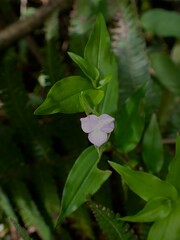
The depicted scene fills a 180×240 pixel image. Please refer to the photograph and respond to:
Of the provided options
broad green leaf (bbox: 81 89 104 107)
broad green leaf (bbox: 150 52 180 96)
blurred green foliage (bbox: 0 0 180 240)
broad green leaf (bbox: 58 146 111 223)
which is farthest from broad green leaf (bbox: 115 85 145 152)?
broad green leaf (bbox: 150 52 180 96)

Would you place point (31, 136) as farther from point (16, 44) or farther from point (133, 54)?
point (16, 44)

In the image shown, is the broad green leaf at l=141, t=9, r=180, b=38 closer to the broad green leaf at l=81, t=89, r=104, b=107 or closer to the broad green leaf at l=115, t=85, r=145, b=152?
the broad green leaf at l=115, t=85, r=145, b=152

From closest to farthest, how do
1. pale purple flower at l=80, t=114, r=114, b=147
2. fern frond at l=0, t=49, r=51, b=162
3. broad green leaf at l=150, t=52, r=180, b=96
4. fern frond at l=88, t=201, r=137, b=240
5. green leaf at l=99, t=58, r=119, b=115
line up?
pale purple flower at l=80, t=114, r=114, b=147
fern frond at l=88, t=201, r=137, b=240
green leaf at l=99, t=58, r=119, b=115
fern frond at l=0, t=49, r=51, b=162
broad green leaf at l=150, t=52, r=180, b=96

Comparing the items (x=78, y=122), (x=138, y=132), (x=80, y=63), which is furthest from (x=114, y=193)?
(x=80, y=63)

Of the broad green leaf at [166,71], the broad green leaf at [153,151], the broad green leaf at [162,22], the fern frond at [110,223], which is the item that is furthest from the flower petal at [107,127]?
the broad green leaf at [162,22]

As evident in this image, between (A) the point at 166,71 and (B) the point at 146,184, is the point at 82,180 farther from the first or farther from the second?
(A) the point at 166,71

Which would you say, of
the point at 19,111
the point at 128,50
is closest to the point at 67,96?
the point at 19,111
